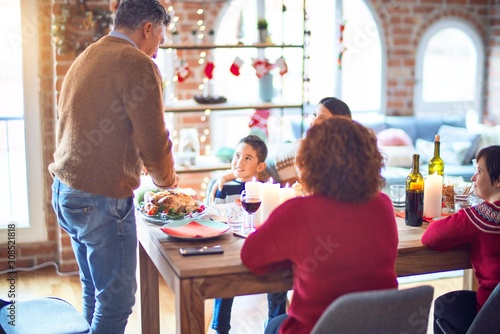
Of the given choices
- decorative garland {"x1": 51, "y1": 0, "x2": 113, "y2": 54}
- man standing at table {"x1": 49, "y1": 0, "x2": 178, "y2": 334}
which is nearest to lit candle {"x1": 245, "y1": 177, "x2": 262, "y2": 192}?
man standing at table {"x1": 49, "y1": 0, "x2": 178, "y2": 334}

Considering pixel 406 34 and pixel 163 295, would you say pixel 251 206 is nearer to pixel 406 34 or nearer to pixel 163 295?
pixel 163 295

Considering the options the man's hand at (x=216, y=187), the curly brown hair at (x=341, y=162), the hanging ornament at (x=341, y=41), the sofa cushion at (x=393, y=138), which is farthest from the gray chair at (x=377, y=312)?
the hanging ornament at (x=341, y=41)

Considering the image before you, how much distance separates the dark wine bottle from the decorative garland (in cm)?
240

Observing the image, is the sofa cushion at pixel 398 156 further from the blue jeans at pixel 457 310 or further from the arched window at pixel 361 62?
the blue jeans at pixel 457 310

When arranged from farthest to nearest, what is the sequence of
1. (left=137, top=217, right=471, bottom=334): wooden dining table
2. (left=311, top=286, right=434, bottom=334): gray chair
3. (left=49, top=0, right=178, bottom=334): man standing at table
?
1. (left=49, top=0, right=178, bottom=334): man standing at table
2. (left=137, top=217, right=471, bottom=334): wooden dining table
3. (left=311, top=286, right=434, bottom=334): gray chair

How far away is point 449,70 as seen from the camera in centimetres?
664

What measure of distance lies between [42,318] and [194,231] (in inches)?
23.6

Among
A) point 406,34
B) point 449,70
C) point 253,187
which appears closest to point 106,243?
point 253,187

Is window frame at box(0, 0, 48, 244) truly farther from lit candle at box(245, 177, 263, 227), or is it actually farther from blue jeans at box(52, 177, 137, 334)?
lit candle at box(245, 177, 263, 227)

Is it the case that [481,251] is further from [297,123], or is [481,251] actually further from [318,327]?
[297,123]

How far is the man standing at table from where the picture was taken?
2219mm

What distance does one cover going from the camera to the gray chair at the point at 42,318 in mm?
2109

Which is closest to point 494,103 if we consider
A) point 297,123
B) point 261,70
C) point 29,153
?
point 297,123

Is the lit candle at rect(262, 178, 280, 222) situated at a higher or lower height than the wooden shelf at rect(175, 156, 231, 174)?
higher
